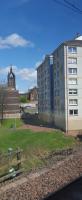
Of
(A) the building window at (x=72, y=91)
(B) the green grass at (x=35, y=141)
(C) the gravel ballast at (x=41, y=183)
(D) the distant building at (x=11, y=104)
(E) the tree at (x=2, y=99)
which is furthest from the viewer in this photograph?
(D) the distant building at (x=11, y=104)

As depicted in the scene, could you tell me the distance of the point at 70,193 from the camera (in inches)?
561

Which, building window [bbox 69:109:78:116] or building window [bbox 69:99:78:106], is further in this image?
building window [bbox 69:99:78:106]

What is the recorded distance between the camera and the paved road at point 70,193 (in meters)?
13.7

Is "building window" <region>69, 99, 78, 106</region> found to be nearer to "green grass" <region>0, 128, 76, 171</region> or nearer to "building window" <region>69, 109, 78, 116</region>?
"building window" <region>69, 109, 78, 116</region>

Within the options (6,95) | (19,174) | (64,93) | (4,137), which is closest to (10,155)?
(19,174)

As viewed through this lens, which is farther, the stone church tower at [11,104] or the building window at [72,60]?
the stone church tower at [11,104]

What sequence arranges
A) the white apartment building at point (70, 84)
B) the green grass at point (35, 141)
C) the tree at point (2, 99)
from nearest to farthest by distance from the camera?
the green grass at point (35, 141) → the white apartment building at point (70, 84) → the tree at point (2, 99)

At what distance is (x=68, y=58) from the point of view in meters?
51.9

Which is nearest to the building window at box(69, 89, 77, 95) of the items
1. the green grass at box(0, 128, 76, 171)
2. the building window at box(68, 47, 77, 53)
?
the building window at box(68, 47, 77, 53)

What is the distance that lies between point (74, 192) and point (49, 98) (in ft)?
164

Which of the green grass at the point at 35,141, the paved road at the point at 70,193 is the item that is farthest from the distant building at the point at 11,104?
the paved road at the point at 70,193

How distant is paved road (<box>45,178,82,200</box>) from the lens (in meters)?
13.7

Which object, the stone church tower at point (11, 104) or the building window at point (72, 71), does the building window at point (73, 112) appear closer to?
the building window at point (72, 71)

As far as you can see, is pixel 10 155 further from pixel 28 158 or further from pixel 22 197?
pixel 22 197
